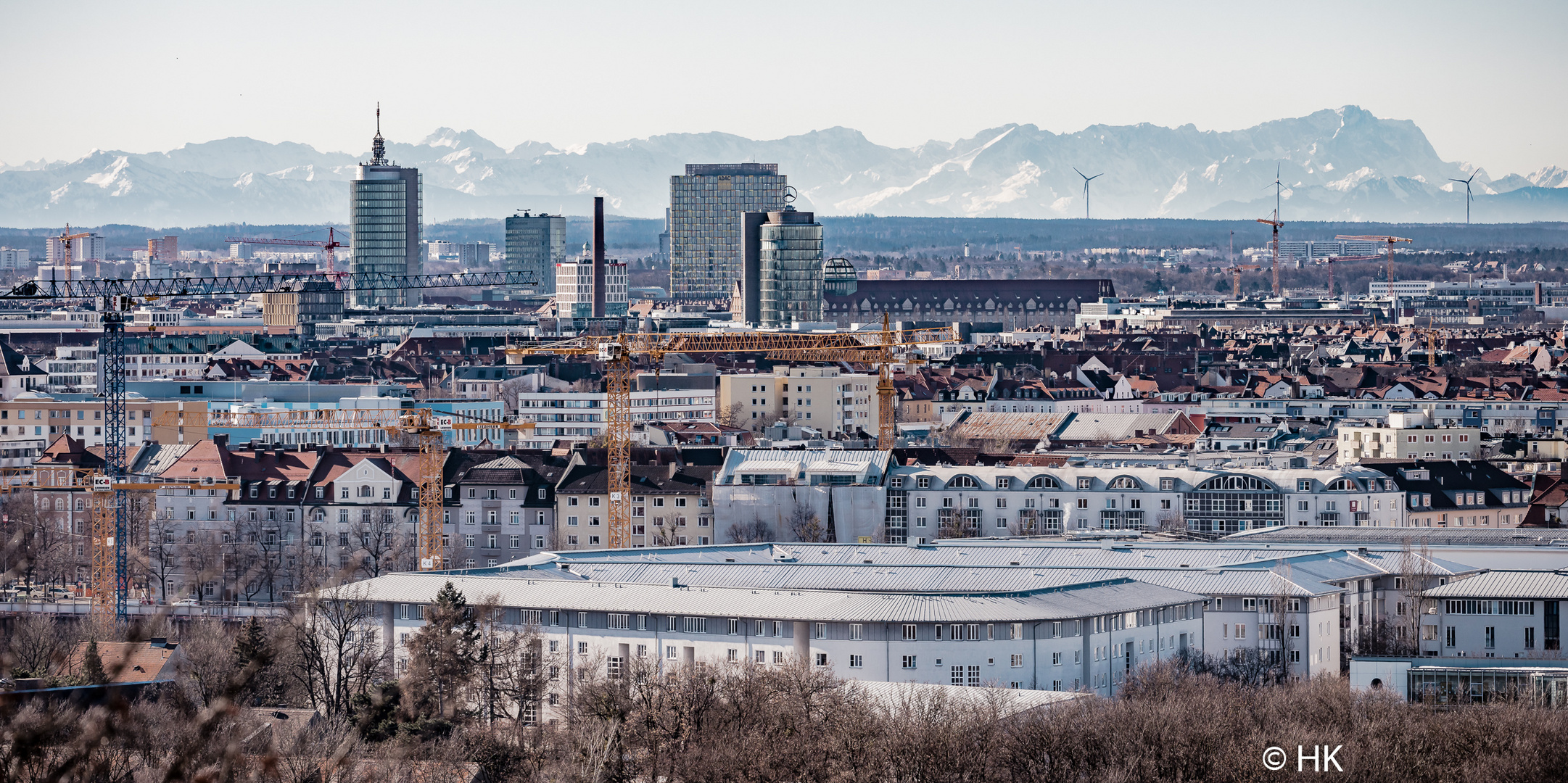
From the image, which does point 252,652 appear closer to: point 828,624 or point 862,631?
point 828,624

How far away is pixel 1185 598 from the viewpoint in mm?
31375

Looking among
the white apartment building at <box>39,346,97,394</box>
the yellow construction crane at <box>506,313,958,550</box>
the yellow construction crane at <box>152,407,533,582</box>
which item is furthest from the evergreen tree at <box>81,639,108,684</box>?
the white apartment building at <box>39,346,97,394</box>

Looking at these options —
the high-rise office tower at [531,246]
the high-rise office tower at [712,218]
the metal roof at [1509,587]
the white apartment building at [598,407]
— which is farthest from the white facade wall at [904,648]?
the high-rise office tower at [531,246]

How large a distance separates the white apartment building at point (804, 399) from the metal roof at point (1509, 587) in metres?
36.9

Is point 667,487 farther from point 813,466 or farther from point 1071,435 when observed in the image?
point 1071,435

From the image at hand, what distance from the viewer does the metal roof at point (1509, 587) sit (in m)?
31.7

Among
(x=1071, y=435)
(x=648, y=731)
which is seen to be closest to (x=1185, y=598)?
(x=648, y=731)

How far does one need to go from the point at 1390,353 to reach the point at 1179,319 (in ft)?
144

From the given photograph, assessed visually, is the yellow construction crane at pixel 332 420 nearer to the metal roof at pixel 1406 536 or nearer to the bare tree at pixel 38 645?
the bare tree at pixel 38 645

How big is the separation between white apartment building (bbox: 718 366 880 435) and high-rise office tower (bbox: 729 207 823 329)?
57.2 metres

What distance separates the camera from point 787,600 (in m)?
30.3

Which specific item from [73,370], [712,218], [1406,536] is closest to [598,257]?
[73,370]

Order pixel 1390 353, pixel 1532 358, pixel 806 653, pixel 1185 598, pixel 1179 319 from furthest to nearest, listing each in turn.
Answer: pixel 1179 319, pixel 1390 353, pixel 1532 358, pixel 1185 598, pixel 806 653

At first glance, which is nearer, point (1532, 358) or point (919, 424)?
point (919, 424)
